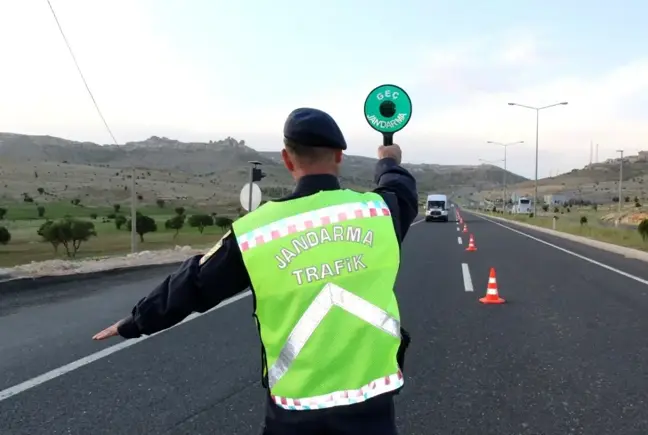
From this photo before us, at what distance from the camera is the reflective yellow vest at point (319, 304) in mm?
1956

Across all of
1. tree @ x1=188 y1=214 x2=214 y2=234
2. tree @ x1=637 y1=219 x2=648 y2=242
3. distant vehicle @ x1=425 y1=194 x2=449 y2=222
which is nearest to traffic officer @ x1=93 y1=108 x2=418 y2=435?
tree @ x1=637 y1=219 x2=648 y2=242

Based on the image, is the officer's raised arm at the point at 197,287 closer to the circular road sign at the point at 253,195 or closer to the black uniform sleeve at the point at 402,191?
the black uniform sleeve at the point at 402,191

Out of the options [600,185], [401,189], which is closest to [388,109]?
[401,189]

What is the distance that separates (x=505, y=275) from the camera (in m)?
14.4

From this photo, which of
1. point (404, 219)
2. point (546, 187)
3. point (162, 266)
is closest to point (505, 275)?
point (162, 266)

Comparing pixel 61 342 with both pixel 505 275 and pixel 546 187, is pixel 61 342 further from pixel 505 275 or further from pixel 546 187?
pixel 546 187

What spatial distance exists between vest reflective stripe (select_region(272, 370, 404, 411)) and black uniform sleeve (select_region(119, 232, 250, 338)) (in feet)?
1.29

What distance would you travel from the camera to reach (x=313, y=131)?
213cm

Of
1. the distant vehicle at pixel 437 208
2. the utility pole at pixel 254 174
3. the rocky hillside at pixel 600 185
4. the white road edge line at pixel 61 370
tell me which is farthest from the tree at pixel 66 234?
the rocky hillside at pixel 600 185

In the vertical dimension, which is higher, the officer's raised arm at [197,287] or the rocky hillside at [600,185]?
the rocky hillside at [600,185]

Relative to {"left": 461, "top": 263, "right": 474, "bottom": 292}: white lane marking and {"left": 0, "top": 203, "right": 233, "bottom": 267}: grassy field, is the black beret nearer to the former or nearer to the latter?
{"left": 461, "top": 263, "right": 474, "bottom": 292}: white lane marking

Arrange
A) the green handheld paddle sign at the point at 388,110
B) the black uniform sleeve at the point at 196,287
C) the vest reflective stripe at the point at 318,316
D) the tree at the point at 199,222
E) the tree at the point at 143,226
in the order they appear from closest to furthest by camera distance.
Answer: the vest reflective stripe at the point at 318,316
the black uniform sleeve at the point at 196,287
the green handheld paddle sign at the point at 388,110
the tree at the point at 143,226
the tree at the point at 199,222

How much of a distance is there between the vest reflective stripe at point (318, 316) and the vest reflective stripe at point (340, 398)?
0.27ft

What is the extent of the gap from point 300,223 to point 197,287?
41cm
